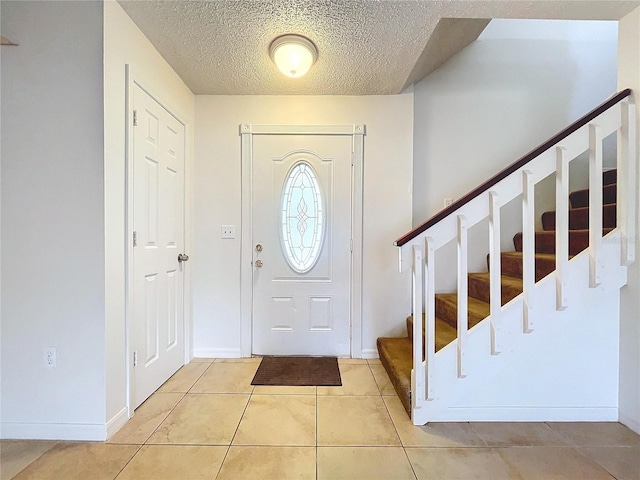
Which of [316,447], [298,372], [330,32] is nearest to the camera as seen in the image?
[316,447]

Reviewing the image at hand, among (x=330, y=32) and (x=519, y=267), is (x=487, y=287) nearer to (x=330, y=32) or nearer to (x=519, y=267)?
(x=519, y=267)

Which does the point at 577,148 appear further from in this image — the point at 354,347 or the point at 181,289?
the point at 181,289

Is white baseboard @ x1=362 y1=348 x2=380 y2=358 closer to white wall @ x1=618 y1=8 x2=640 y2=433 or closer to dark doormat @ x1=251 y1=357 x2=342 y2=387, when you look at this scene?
dark doormat @ x1=251 y1=357 x2=342 y2=387

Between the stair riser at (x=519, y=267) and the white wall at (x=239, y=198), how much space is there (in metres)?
0.75

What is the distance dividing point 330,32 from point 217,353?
2481mm

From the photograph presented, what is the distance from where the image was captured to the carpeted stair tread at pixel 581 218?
Answer: 1.88 meters

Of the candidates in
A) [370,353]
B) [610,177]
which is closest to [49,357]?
[370,353]

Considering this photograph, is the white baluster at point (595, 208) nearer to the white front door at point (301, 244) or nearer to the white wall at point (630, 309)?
the white wall at point (630, 309)

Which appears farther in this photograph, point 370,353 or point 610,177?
point 370,353

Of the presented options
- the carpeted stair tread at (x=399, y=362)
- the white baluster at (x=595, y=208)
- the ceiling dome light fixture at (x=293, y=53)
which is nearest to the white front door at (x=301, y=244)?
the carpeted stair tread at (x=399, y=362)

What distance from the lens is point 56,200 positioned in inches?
58.7

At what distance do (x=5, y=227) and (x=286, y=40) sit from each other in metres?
1.79

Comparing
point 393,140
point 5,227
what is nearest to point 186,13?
point 5,227

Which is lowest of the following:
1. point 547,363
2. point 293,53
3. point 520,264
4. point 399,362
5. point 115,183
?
point 399,362
